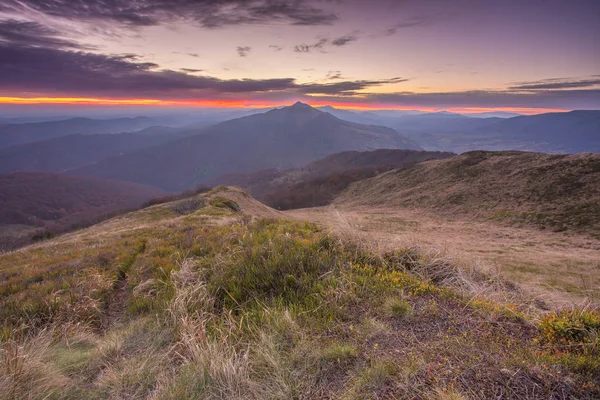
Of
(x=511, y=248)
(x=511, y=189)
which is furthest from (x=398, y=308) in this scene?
(x=511, y=189)

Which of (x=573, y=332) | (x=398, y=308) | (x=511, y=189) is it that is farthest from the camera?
(x=511, y=189)

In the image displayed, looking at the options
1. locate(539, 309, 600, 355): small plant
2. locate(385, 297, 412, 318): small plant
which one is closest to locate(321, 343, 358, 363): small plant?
locate(385, 297, 412, 318): small plant

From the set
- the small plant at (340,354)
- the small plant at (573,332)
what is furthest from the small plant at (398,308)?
the small plant at (573,332)

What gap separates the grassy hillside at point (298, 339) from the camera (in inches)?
112

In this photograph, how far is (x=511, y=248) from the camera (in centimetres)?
2348

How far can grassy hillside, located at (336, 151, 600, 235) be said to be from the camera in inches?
1280

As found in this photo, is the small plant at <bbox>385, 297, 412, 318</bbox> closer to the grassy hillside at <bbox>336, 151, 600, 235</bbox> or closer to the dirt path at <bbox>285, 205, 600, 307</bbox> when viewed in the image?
the dirt path at <bbox>285, 205, 600, 307</bbox>

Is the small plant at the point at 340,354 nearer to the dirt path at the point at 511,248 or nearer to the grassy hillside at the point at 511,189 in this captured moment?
the dirt path at the point at 511,248

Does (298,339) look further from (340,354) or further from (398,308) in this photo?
(398,308)

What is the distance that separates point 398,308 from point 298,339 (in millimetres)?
1605

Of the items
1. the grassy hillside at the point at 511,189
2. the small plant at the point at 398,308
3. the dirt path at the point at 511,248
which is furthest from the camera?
the grassy hillside at the point at 511,189

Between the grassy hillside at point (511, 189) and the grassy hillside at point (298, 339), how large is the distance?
113ft

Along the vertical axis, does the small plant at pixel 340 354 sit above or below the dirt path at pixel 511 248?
above

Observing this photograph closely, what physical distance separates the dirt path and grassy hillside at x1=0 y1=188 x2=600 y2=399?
1472 mm
